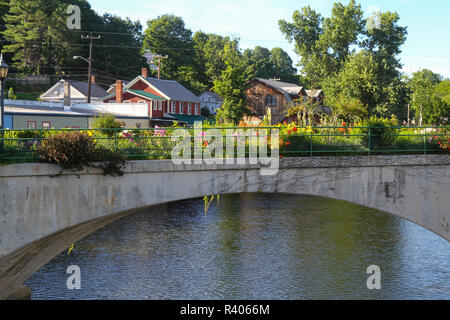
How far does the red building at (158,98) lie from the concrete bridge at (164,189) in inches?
1623

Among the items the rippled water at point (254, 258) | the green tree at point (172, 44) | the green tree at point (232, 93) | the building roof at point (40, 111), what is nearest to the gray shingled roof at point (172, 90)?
the green tree at point (232, 93)

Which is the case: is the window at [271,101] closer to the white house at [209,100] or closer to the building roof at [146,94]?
the building roof at [146,94]

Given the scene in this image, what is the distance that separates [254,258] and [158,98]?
36253 millimetres

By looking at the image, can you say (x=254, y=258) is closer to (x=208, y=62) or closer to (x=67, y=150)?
(x=67, y=150)

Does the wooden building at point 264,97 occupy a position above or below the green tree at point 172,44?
below

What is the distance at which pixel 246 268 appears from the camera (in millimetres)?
22719

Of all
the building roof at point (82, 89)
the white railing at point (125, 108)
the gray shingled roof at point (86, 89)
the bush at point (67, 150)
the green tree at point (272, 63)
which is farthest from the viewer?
the green tree at point (272, 63)

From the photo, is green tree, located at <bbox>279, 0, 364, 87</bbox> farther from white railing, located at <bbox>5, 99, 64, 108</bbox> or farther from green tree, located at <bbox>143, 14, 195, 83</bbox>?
green tree, located at <bbox>143, 14, 195, 83</bbox>

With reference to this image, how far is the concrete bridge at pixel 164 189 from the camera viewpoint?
12672 mm

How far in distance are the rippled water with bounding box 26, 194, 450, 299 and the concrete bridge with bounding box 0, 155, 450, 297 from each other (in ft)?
20.2

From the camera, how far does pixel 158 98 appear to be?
57281 mm

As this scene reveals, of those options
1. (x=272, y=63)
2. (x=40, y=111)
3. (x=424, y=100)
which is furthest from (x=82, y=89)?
(x=272, y=63)

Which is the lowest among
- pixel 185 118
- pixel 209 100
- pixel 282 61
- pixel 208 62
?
pixel 185 118

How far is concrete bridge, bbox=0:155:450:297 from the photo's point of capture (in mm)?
12672
